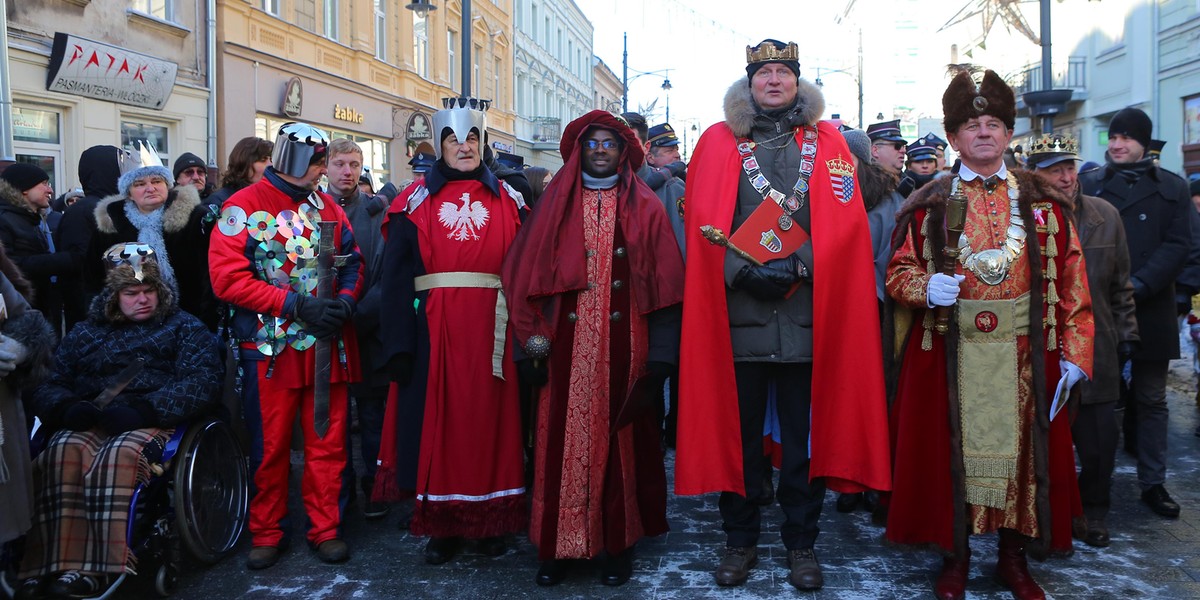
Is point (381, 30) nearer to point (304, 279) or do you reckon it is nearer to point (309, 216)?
point (309, 216)

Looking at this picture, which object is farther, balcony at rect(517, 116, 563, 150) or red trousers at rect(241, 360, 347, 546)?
balcony at rect(517, 116, 563, 150)

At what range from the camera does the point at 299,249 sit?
14.7ft

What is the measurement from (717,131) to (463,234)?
47.1 inches

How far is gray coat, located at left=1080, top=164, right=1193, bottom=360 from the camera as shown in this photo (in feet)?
16.5

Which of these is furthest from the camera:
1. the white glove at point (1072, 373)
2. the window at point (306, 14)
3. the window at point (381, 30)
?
the window at point (381, 30)

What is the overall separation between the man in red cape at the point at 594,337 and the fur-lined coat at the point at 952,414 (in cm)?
98

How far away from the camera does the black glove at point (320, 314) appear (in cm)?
430

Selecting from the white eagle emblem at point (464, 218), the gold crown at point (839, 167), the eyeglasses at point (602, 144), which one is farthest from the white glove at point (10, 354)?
the gold crown at point (839, 167)

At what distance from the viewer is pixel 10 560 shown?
12.5 ft

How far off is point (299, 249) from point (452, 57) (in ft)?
79.3

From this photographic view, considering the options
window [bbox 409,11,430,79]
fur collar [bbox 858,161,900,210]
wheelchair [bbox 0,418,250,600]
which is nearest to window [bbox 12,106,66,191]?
wheelchair [bbox 0,418,250,600]

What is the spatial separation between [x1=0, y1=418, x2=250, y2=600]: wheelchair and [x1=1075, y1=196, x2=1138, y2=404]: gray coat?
3930mm

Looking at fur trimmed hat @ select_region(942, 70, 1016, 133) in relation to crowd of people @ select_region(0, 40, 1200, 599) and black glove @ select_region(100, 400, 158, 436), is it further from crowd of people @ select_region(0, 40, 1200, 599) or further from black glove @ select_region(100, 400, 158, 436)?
black glove @ select_region(100, 400, 158, 436)

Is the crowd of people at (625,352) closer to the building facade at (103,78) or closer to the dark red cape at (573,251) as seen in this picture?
the dark red cape at (573,251)
